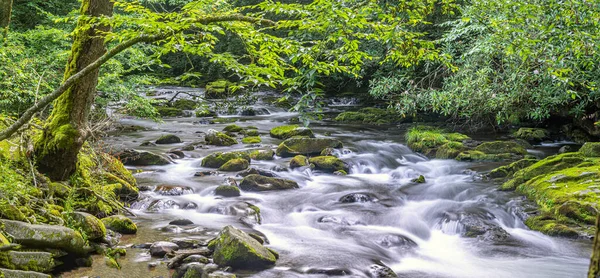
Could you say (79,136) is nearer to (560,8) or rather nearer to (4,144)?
(4,144)

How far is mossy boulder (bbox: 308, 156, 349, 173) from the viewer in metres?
12.0

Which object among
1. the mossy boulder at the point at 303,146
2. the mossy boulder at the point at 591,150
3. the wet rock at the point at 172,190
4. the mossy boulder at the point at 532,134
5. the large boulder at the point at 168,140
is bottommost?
the wet rock at the point at 172,190

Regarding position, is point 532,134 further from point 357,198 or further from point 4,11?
point 4,11

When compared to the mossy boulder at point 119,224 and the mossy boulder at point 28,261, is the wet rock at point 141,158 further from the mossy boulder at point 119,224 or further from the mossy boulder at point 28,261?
the mossy boulder at point 28,261

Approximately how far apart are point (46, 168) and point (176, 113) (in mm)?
16037

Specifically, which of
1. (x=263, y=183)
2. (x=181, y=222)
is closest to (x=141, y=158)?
(x=263, y=183)

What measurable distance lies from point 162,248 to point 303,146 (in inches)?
325

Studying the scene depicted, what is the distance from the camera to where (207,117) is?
2173cm

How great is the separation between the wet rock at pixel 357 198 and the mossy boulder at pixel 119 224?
4596 mm

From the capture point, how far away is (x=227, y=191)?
9.32 m

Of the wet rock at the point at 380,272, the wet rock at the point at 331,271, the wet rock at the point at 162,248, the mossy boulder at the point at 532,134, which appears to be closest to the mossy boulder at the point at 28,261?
the wet rock at the point at 162,248

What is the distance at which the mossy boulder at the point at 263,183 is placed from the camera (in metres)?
9.83

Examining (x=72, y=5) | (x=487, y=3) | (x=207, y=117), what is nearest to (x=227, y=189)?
(x=487, y=3)

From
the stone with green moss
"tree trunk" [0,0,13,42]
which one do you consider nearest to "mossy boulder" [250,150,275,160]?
the stone with green moss
